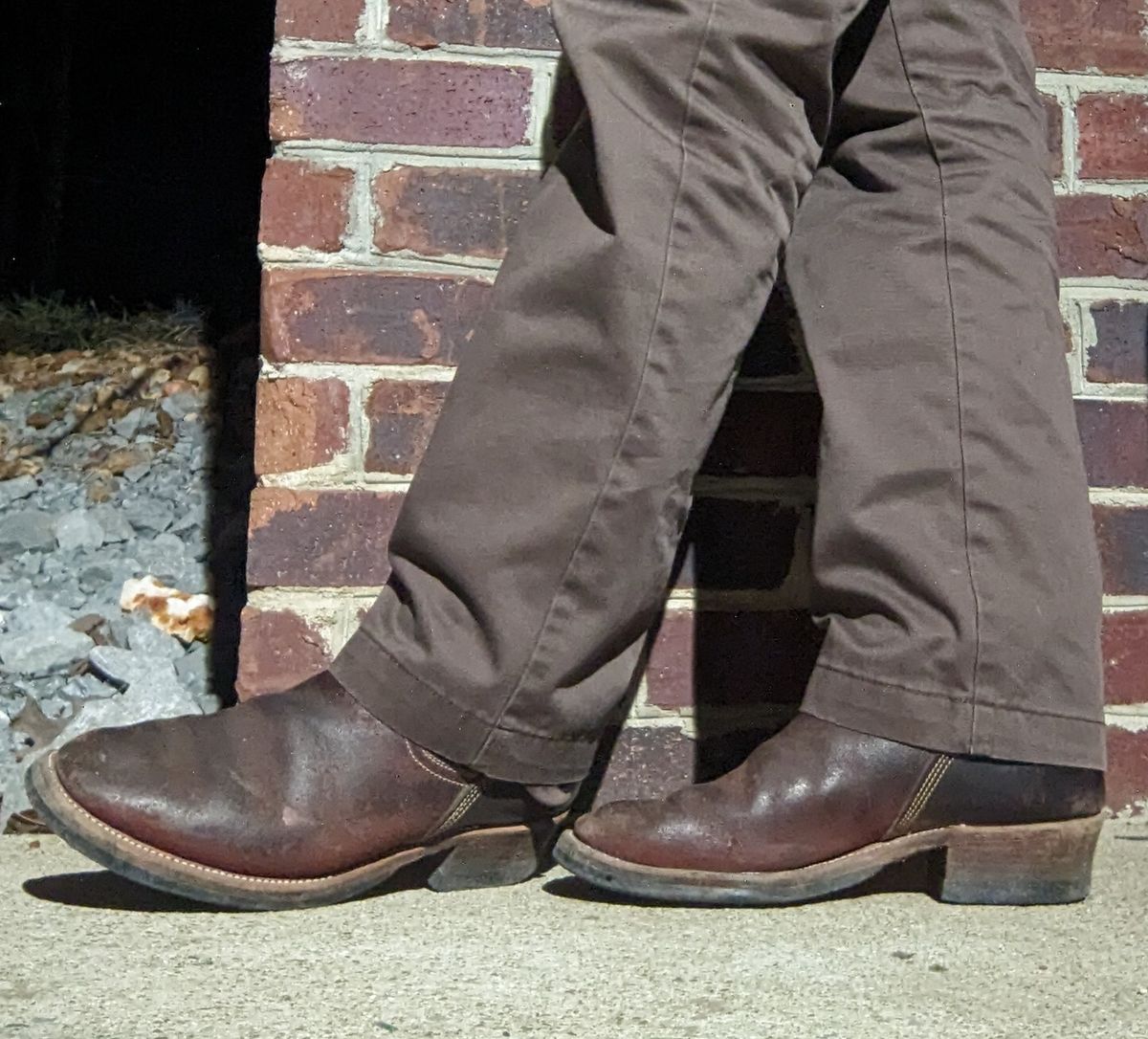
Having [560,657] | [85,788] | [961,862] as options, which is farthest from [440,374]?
[961,862]

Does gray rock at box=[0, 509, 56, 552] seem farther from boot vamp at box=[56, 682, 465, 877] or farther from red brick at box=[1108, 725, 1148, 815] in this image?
red brick at box=[1108, 725, 1148, 815]

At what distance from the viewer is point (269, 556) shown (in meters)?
1.33

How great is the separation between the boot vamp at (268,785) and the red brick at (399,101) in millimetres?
501

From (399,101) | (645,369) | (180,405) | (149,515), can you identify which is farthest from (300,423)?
(180,405)

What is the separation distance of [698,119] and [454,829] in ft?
1.77

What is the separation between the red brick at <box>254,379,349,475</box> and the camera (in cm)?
133

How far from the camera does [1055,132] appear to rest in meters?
1.40

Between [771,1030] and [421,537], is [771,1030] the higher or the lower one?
the lower one

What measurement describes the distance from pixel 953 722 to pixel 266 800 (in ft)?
1.61

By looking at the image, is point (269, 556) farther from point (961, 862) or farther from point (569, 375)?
point (961, 862)

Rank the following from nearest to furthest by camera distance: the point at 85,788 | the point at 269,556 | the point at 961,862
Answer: the point at 85,788
the point at 961,862
the point at 269,556

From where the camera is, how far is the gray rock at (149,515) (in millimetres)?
1870

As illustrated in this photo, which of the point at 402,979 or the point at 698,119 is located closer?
the point at 402,979

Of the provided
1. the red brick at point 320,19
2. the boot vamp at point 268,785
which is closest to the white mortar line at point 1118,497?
the boot vamp at point 268,785
